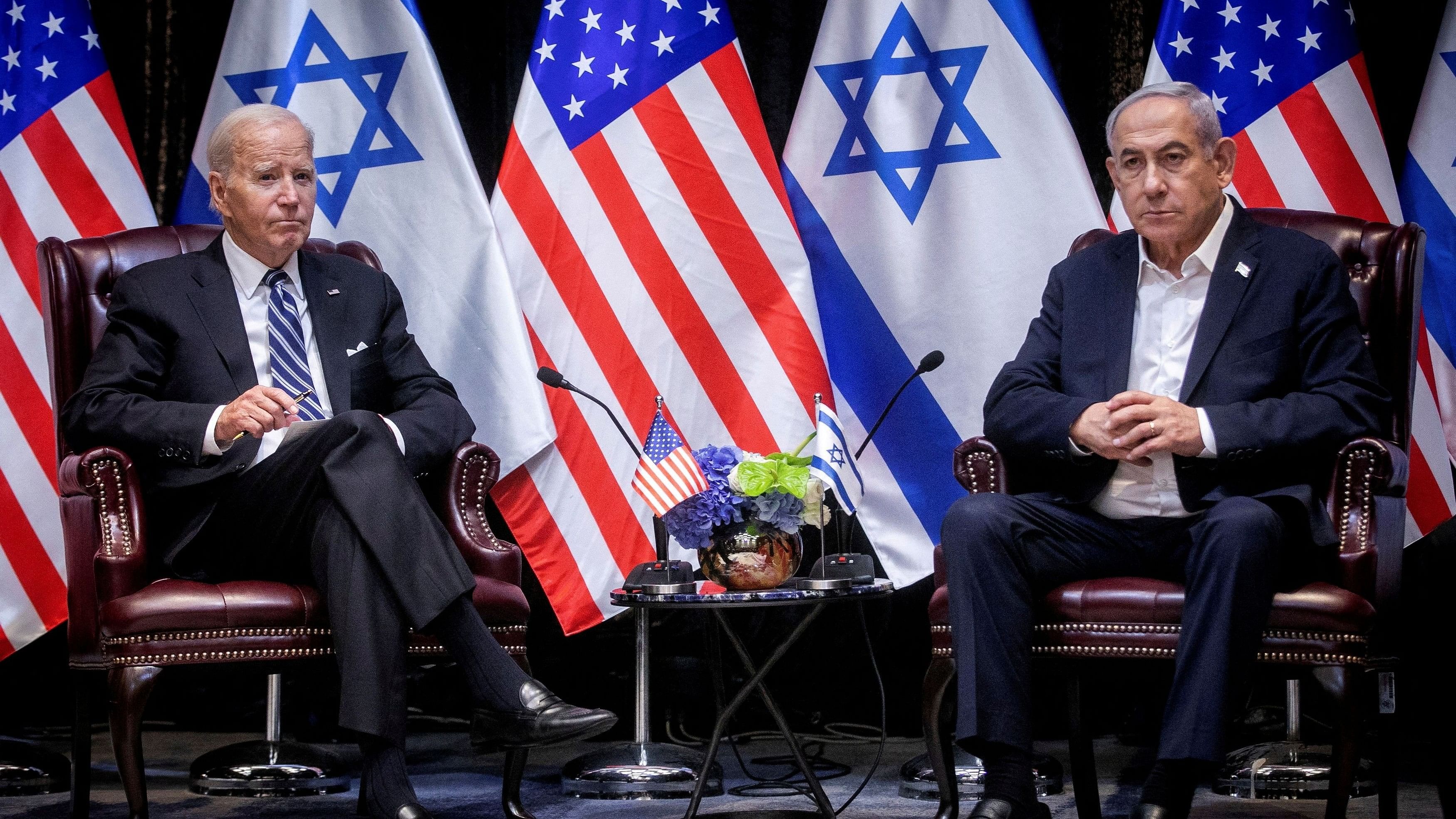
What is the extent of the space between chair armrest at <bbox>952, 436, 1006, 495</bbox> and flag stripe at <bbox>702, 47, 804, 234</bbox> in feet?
3.88

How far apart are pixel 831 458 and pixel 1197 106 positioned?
1.06 meters

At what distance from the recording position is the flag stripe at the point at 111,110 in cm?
402

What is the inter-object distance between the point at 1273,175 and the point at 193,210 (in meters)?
2.98

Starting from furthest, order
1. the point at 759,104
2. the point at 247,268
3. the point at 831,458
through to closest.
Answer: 1. the point at 759,104
2. the point at 247,268
3. the point at 831,458

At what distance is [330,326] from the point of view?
318cm

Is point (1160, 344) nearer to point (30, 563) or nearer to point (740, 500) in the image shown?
point (740, 500)

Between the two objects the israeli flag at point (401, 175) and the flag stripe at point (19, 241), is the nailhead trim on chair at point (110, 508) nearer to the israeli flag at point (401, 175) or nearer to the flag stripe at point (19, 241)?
the israeli flag at point (401, 175)

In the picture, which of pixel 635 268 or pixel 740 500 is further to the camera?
pixel 635 268

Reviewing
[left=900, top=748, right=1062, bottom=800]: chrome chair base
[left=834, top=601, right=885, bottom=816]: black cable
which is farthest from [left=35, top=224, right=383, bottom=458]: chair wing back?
[left=900, top=748, right=1062, bottom=800]: chrome chair base

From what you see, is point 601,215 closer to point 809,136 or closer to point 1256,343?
point 809,136

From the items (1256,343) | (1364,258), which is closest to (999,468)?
(1256,343)

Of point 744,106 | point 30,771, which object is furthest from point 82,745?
point 744,106

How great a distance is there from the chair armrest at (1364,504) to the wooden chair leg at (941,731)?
0.76 m

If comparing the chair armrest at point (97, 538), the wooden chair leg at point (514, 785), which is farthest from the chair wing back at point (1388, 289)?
the chair armrest at point (97, 538)
